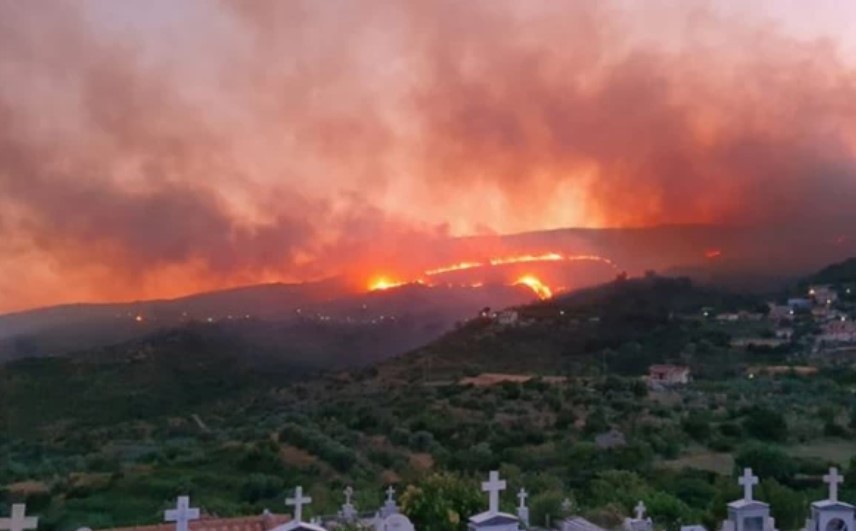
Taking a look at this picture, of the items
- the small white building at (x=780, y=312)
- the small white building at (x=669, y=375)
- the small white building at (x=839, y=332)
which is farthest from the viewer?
the small white building at (x=780, y=312)

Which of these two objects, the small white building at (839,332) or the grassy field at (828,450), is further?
the small white building at (839,332)

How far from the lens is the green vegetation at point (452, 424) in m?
22.2

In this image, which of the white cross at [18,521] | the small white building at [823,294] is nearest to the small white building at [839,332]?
the small white building at [823,294]

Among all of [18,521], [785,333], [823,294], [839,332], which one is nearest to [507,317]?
[785,333]

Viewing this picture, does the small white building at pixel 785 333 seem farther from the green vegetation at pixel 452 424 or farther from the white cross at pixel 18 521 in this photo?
the white cross at pixel 18 521

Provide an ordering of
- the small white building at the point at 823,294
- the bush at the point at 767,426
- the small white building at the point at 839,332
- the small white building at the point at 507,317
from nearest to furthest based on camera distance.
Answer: the bush at the point at 767,426, the small white building at the point at 839,332, the small white building at the point at 507,317, the small white building at the point at 823,294

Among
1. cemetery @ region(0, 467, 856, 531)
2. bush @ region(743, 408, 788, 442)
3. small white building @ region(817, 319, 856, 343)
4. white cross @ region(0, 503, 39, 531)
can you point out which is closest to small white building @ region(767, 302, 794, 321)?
small white building @ region(817, 319, 856, 343)

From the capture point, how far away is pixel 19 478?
2705 cm

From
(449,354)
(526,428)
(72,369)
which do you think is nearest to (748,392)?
(526,428)

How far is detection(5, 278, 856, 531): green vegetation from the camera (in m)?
22.2

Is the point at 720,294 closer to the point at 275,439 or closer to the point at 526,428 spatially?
the point at 526,428

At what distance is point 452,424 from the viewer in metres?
32.6

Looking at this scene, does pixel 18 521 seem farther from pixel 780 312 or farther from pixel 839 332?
pixel 780 312

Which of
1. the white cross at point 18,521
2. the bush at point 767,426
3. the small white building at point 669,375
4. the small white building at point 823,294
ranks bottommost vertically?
the white cross at point 18,521
